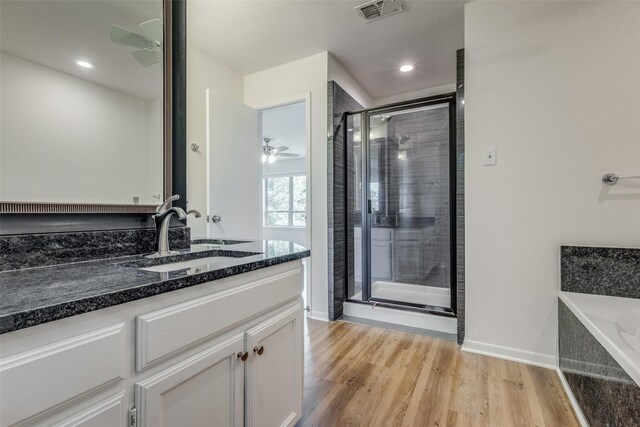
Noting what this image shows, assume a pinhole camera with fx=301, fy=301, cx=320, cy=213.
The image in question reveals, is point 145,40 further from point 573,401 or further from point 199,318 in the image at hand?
point 573,401

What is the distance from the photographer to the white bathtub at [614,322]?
1.07 m

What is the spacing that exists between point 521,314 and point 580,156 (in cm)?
108

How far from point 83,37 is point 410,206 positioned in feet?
8.14

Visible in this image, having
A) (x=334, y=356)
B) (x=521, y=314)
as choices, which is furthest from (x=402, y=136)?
(x=334, y=356)

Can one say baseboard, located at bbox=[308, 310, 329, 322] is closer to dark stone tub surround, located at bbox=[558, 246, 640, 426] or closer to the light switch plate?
dark stone tub surround, located at bbox=[558, 246, 640, 426]

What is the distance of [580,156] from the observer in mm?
1875

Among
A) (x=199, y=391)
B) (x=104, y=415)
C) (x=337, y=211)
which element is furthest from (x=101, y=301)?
(x=337, y=211)

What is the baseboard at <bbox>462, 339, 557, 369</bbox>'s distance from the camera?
6.40 ft

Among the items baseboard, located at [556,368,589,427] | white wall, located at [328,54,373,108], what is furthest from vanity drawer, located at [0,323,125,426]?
white wall, located at [328,54,373,108]

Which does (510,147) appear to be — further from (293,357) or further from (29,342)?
(29,342)

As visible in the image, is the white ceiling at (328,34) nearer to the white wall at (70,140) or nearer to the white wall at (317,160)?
the white wall at (317,160)

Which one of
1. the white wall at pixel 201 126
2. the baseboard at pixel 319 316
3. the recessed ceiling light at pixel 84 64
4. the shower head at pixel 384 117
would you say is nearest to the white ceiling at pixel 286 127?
the white wall at pixel 201 126

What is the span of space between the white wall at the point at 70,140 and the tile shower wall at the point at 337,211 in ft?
5.25

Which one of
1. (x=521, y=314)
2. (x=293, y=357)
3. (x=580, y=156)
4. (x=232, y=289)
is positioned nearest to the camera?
(x=232, y=289)
